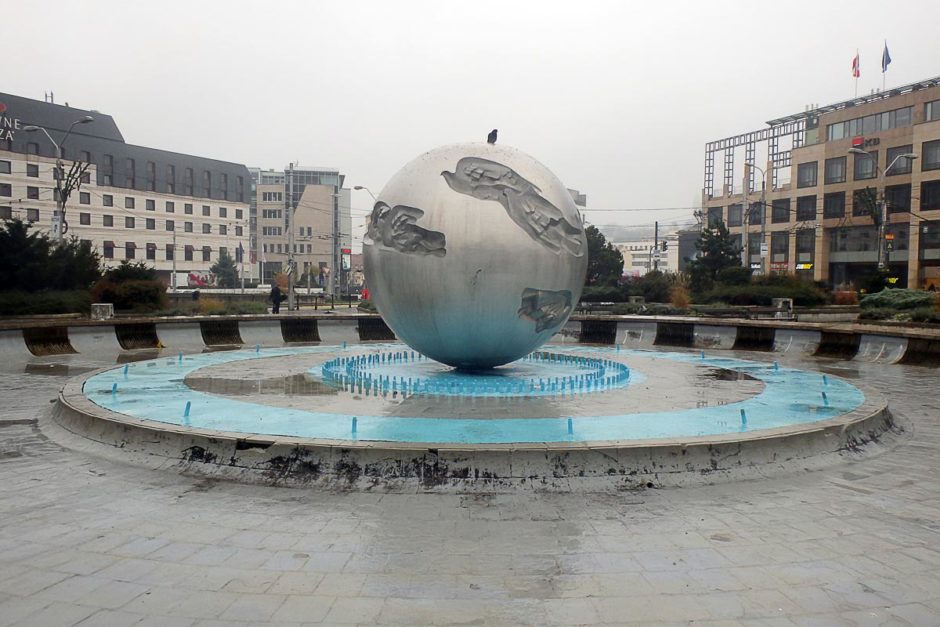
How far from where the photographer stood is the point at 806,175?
79750 millimetres

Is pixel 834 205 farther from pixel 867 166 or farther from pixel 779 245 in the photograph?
pixel 779 245

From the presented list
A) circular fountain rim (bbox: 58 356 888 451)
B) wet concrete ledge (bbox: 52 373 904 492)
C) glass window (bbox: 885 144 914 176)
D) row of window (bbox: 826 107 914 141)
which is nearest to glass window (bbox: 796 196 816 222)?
row of window (bbox: 826 107 914 141)

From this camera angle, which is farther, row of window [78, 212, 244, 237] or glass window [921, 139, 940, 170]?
row of window [78, 212, 244, 237]

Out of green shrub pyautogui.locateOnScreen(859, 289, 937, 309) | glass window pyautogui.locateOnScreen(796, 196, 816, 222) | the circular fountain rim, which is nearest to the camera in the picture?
the circular fountain rim

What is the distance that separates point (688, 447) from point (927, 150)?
6957 cm

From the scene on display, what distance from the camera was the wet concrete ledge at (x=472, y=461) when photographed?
8320mm

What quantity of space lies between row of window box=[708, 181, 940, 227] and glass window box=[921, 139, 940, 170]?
141 cm

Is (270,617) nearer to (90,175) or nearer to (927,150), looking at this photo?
(927,150)

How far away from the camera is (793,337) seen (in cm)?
2453

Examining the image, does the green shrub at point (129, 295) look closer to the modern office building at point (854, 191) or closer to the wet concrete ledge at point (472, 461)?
the wet concrete ledge at point (472, 461)

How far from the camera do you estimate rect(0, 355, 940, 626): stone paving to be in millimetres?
5262

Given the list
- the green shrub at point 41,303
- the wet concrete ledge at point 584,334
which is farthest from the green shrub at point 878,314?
the green shrub at point 41,303

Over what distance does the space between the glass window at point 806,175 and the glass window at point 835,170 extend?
1.97m

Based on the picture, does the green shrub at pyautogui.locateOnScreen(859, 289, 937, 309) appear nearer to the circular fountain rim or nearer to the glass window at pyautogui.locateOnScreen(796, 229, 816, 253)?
the circular fountain rim
